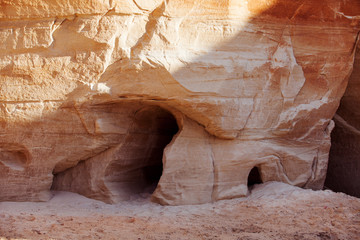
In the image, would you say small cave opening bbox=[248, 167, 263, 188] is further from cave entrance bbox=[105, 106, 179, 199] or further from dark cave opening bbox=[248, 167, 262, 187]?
cave entrance bbox=[105, 106, 179, 199]

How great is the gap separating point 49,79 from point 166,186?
176cm

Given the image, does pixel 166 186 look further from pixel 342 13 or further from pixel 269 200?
pixel 342 13

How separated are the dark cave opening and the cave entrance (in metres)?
1.23

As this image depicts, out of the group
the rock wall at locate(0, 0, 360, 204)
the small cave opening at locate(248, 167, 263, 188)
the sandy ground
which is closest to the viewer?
the sandy ground

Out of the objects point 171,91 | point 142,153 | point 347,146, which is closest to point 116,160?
point 142,153

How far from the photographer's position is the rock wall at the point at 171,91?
4.27 meters

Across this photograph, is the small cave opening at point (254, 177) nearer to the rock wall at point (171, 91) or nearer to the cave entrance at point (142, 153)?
the rock wall at point (171, 91)

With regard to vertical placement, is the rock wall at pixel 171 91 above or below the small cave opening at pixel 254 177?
above

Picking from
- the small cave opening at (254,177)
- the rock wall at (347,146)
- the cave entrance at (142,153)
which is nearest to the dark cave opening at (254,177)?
the small cave opening at (254,177)

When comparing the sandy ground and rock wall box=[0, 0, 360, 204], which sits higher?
rock wall box=[0, 0, 360, 204]

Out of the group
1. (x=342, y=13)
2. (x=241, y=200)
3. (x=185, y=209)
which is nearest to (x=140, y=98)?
(x=185, y=209)

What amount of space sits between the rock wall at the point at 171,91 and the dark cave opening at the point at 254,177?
0.24 metres

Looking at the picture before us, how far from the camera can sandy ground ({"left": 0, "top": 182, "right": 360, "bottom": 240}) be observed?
3.54 metres

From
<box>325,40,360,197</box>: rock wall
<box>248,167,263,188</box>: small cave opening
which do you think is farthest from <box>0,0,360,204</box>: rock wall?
<box>325,40,360,197</box>: rock wall
